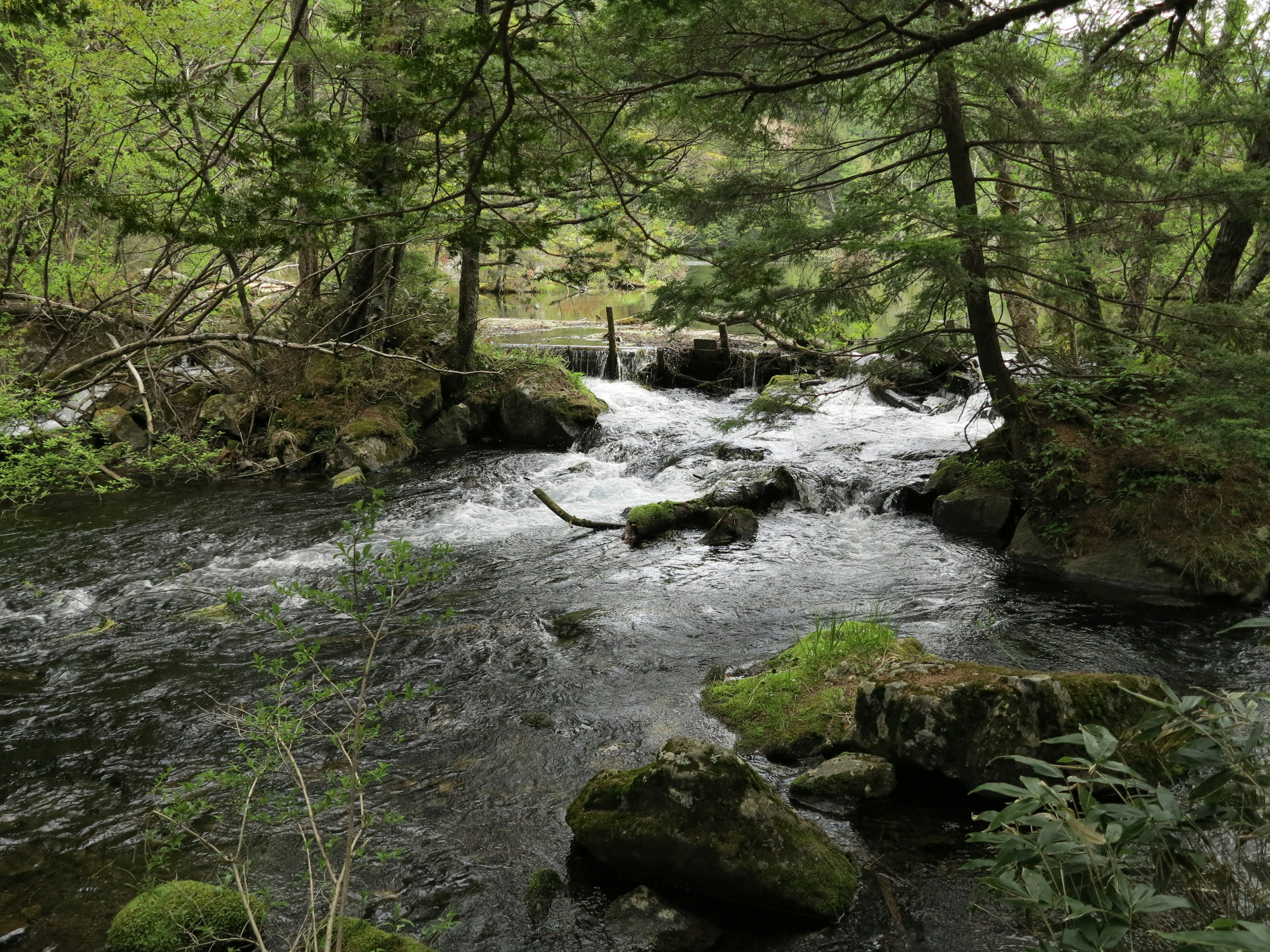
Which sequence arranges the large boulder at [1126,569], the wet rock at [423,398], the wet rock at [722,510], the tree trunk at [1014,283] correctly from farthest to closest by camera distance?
1. the wet rock at [423,398]
2. the wet rock at [722,510]
3. the tree trunk at [1014,283]
4. the large boulder at [1126,569]

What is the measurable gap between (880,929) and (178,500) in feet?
36.8

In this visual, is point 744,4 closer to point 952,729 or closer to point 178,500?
point 952,729

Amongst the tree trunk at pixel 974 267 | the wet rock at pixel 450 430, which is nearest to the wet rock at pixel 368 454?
the wet rock at pixel 450 430

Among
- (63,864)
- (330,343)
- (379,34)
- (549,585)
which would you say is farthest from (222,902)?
(379,34)

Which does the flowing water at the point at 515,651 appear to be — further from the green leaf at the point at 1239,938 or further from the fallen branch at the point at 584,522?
the green leaf at the point at 1239,938

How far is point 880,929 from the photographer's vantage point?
12.0ft

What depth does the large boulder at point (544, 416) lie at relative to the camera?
15.0 meters

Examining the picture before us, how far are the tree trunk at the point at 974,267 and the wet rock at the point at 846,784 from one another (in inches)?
191

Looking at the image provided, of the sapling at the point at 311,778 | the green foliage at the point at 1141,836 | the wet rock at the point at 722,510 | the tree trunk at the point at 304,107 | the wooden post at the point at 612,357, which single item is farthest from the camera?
the wooden post at the point at 612,357

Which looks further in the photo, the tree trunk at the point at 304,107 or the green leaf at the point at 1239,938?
the tree trunk at the point at 304,107

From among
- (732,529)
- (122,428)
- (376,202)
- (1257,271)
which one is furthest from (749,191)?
(122,428)

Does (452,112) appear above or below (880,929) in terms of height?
above

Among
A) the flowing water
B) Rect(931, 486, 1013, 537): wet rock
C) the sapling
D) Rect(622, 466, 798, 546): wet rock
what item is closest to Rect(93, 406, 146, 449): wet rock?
the flowing water

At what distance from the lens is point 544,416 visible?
15.0 metres
